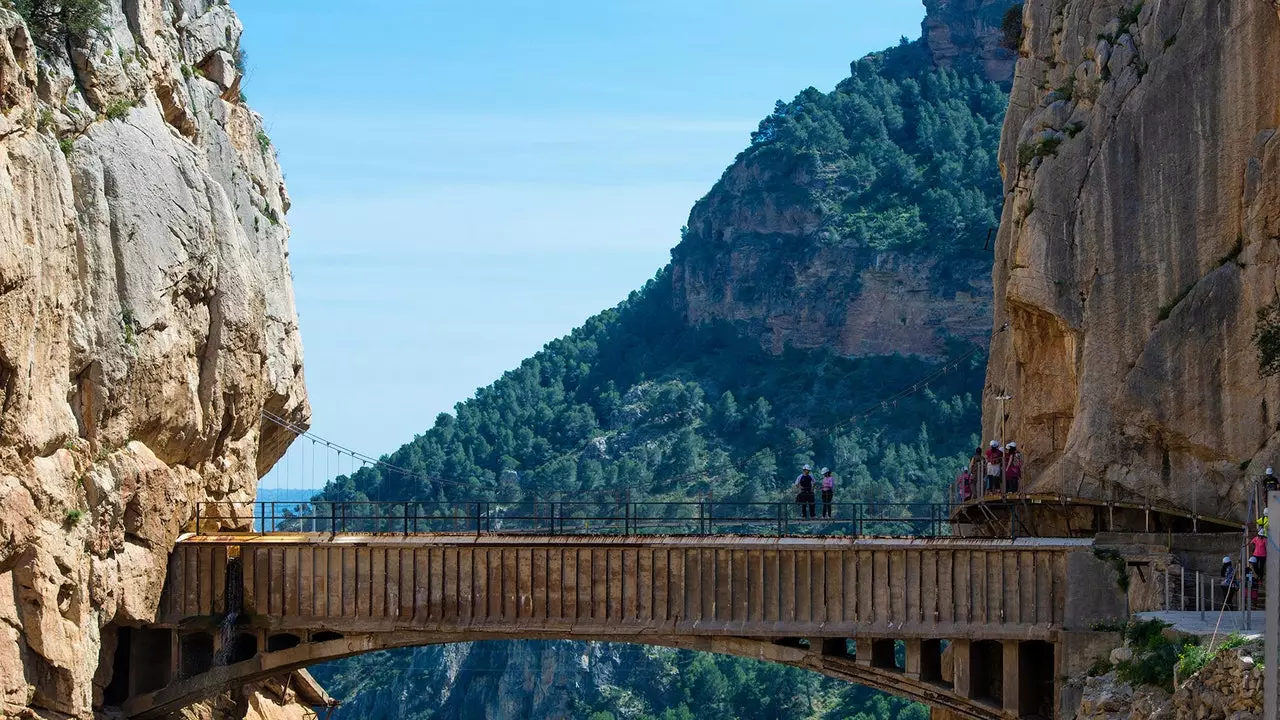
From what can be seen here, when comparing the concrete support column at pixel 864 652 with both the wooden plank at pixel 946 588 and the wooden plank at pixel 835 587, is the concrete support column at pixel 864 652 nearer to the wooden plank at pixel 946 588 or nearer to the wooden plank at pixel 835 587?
the wooden plank at pixel 835 587

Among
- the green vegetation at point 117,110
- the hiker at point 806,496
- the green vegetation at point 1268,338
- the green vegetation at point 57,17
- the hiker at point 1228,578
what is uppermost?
the green vegetation at point 57,17

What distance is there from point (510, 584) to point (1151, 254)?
50.9 ft

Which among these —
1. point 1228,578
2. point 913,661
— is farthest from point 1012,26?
point 1228,578

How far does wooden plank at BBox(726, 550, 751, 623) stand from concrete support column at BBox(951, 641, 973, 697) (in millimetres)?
4295

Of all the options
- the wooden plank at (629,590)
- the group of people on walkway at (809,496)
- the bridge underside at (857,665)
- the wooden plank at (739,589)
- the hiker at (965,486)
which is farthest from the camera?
the hiker at (965,486)

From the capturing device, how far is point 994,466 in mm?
48094

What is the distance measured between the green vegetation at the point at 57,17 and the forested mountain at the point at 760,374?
8955 centimetres

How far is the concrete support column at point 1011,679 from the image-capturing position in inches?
1606

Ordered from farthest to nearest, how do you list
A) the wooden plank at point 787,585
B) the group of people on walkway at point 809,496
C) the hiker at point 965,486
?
the hiker at point 965,486 < the group of people on walkway at point 809,496 < the wooden plank at point 787,585

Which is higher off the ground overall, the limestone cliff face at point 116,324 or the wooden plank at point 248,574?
the limestone cliff face at point 116,324

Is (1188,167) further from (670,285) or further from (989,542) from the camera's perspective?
(670,285)

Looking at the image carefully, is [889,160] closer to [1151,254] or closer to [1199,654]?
[1151,254]

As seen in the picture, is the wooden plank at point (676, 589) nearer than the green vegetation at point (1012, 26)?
Yes

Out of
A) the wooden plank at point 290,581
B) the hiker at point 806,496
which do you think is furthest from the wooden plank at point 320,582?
the hiker at point 806,496
